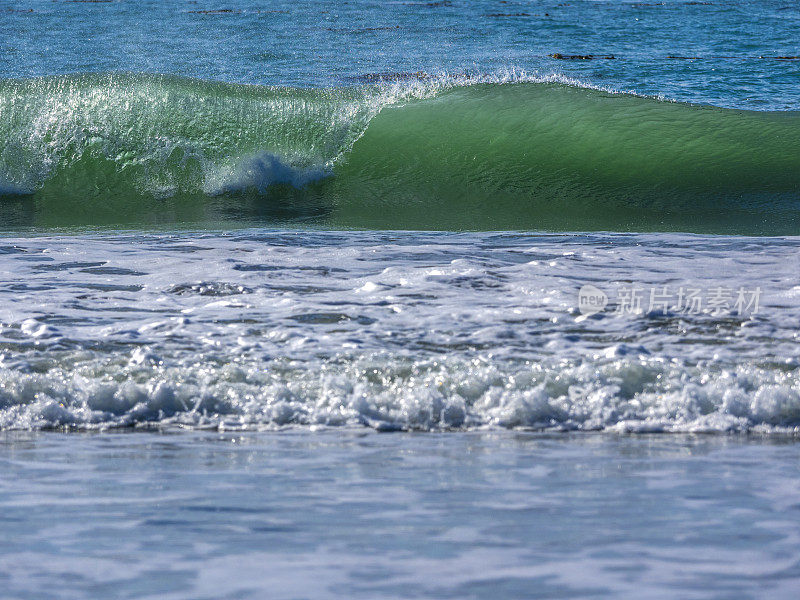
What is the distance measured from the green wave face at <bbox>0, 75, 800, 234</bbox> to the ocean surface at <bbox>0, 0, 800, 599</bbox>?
0.04m

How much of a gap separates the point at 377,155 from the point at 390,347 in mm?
6524

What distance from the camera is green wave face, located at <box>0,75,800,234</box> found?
8773 millimetres

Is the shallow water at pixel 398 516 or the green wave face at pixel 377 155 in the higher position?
the green wave face at pixel 377 155

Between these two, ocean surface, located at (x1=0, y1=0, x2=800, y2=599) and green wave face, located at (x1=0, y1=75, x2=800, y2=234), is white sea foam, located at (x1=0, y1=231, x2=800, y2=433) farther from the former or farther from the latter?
green wave face, located at (x1=0, y1=75, x2=800, y2=234)

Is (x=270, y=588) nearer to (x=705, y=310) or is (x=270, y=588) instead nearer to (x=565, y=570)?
(x=565, y=570)

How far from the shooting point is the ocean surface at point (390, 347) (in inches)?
70.1

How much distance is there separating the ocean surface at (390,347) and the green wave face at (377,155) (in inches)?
1.5

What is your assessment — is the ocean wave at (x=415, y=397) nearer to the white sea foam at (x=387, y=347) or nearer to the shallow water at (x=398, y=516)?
the white sea foam at (x=387, y=347)

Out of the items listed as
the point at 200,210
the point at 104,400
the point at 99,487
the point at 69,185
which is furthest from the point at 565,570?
the point at 69,185

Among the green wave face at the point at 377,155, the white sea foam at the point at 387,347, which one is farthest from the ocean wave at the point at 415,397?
the green wave face at the point at 377,155

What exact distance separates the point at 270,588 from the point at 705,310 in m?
2.68

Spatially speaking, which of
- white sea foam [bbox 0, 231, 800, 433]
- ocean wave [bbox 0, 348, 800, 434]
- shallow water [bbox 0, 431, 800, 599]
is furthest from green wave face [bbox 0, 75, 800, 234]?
shallow water [bbox 0, 431, 800, 599]

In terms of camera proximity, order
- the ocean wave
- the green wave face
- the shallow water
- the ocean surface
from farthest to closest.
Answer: the green wave face, the ocean wave, the ocean surface, the shallow water

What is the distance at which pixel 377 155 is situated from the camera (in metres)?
9.69
